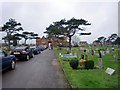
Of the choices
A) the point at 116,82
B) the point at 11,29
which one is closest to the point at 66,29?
the point at 11,29

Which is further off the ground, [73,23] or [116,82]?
[73,23]

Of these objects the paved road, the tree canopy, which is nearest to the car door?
the paved road

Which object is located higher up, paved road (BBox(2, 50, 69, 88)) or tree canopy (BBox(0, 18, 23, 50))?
tree canopy (BBox(0, 18, 23, 50))

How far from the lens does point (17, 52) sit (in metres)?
9.61

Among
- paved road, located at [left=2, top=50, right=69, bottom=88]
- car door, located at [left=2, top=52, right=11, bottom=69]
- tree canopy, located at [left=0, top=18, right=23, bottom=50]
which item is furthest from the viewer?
tree canopy, located at [left=0, top=18, right=23, bottom=50]

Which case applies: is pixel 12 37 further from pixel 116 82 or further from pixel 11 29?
pixel 116 82

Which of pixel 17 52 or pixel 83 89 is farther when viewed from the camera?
pixel 17 52

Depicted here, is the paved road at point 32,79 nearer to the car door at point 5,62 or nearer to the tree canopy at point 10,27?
the car door at point 5,62

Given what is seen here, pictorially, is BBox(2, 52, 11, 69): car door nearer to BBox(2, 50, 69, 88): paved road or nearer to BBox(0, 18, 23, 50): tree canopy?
BBox(2, 50, 69, 88): paved road

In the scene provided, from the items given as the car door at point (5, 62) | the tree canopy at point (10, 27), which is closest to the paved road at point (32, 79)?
the car door at point (5, 62)

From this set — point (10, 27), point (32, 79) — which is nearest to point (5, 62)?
point (32, 79)

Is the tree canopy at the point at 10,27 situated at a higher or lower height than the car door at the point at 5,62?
higher

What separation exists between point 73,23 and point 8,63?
2048 centimetres

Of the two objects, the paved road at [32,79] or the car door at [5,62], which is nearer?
the paved road at [32,79]
